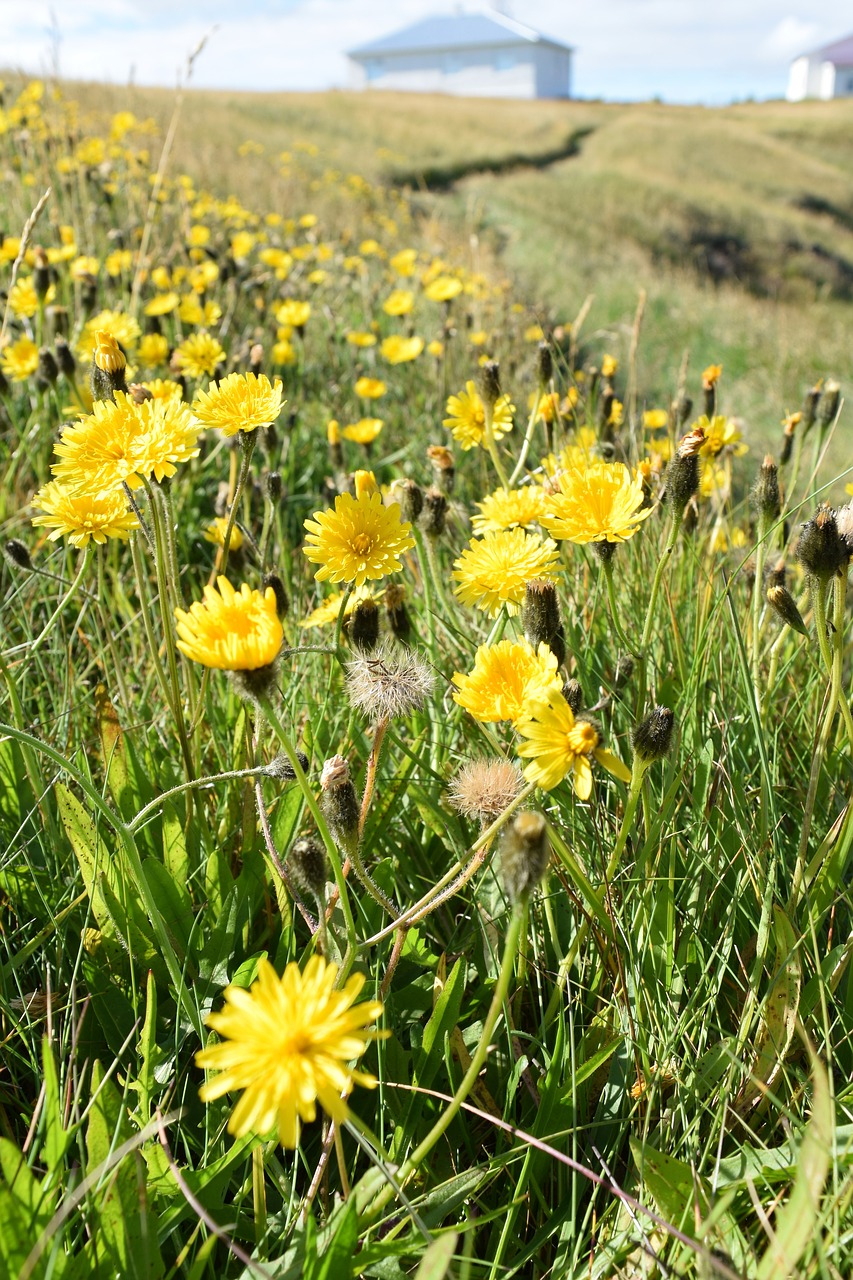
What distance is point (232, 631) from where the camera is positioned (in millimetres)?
1043

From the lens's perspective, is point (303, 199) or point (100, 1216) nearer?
point (100, 1216)

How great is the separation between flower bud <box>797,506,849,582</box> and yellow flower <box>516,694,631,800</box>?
0.48 m

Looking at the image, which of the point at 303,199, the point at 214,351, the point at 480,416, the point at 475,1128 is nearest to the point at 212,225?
the point at 214,351

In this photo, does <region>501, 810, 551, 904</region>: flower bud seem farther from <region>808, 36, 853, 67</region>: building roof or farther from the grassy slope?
<region>808, 36, 853, 67</region>: building roof

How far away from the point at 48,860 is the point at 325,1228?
853 mm

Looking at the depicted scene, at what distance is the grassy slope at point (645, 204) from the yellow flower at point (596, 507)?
2104 millimetres

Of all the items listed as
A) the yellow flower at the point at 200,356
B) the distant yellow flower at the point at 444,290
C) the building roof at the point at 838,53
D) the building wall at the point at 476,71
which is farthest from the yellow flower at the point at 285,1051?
the building roof at the point at 838,53

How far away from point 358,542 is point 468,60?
2909 inches

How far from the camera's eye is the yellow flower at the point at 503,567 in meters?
1.50

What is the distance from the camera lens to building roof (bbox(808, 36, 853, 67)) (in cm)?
7181

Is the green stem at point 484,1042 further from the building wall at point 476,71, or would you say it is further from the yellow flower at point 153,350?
the building wall at point 476,71

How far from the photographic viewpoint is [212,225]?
21.2 feet

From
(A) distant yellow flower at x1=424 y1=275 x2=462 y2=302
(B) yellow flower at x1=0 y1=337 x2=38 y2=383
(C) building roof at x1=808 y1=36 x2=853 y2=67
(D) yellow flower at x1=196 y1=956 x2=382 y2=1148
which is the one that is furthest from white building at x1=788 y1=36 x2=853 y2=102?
(D) yellow flower at x1=196 y1=956 x2=382 y2=1148

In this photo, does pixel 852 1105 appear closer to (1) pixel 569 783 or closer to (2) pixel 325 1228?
(1) pixel 569 783
